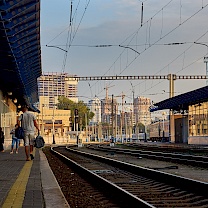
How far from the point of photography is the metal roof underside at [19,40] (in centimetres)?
1779

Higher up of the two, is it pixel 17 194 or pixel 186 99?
pixel 186 99

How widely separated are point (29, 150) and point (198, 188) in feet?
31.3

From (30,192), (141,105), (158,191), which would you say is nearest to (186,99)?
(158,191)

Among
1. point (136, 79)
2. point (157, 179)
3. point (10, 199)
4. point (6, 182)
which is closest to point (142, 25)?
point (157, 179)

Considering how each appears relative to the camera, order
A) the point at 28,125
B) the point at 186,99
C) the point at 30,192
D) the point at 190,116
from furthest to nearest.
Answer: the point at 190,116, the point at 186,99, the point at 28,125, the point at 30,192

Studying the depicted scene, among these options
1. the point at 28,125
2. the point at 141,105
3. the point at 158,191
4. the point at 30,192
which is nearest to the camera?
the point at 30,192

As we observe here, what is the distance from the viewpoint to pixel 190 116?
5931cm

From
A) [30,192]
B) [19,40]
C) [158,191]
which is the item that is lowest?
[158,191]

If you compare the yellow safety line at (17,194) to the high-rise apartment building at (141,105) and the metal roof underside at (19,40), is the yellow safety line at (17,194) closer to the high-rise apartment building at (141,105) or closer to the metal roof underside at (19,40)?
the metal roof underside at (19,40)

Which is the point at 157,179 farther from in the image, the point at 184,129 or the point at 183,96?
the point at 184,129

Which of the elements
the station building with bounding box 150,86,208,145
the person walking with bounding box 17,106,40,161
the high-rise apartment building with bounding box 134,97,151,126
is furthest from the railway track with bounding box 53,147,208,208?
the high-rise apartment building with bounding box 134,97,151,126

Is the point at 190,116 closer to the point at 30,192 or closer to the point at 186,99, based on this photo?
the point at 186,99

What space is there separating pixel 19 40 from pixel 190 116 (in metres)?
39.8

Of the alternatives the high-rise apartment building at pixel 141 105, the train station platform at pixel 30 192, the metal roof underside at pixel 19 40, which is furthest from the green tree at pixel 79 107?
the train station platform at pixel 30 192
